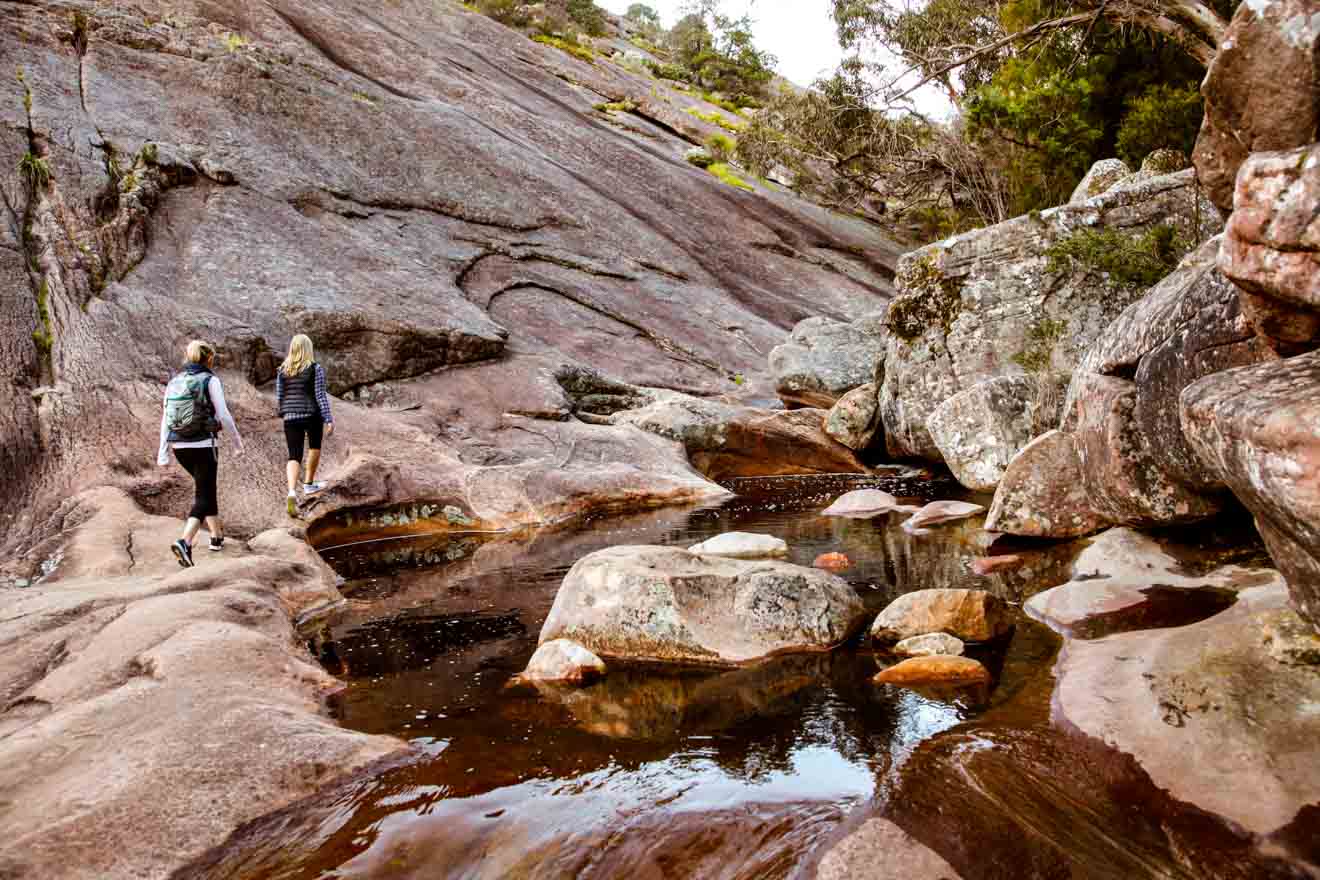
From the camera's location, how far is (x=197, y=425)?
36.1 ft

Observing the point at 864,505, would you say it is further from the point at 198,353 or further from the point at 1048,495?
the point at 198,353

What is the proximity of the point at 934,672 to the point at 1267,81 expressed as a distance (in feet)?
14.6

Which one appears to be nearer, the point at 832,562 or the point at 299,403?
the point at 832,562

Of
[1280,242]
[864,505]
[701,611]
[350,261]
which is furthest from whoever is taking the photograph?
[350,261]

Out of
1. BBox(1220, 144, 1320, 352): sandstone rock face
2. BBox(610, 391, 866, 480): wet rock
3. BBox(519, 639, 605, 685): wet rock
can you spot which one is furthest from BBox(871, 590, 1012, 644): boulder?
BBox(610, 391, 866, 480): wet rock

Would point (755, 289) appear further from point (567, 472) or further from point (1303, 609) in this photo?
point (1303, 609)

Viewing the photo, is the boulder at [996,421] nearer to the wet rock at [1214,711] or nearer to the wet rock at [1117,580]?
the wet rock at [1117,580]

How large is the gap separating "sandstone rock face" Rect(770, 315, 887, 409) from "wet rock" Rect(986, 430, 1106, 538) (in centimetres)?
1086

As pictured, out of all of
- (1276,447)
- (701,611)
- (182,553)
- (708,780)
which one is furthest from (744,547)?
(1276,447)

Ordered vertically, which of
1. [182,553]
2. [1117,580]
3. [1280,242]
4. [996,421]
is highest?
[1280,242]

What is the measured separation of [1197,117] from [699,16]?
200ft

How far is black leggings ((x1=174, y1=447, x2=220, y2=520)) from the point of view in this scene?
36.0ft

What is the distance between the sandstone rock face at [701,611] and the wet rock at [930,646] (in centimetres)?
65

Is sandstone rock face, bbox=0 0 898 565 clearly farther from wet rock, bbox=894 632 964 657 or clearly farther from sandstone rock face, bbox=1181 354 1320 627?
sandstone rock face, bbox=1181 354 1320 627
